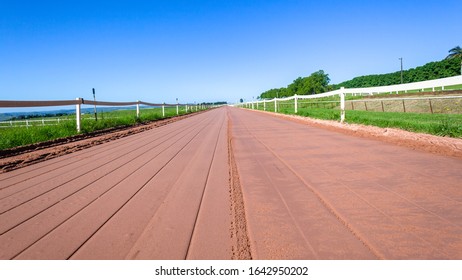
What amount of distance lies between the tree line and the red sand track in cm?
6862

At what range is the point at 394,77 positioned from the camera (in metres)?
89.9

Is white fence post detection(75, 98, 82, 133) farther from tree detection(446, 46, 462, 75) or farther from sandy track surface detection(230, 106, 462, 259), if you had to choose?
tree detection(446, 46, 462, 75)

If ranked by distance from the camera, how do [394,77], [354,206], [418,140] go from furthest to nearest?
[394,77]
[418,140]
[354,206]

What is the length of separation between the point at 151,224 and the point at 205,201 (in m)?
0.68

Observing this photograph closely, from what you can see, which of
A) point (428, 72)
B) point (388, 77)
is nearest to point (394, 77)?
point (388, 77)

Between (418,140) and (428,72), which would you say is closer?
(418,140)

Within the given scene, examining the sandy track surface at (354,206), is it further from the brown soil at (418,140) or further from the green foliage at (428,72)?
the green foliage at (428,72)

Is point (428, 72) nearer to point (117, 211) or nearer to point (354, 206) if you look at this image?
point (354, 206)

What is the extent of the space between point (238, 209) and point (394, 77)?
337 feet

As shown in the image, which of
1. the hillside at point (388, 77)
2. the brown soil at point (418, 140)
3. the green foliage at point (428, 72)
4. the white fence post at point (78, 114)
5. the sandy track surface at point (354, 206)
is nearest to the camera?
the sandy track surface at point (354, 206)

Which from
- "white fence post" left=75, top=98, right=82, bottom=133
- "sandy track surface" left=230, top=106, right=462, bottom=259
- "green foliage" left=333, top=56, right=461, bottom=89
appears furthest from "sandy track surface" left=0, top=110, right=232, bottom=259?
"green foliage" left=333, top=56, right=461, bottom=89

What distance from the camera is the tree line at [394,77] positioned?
6281cm

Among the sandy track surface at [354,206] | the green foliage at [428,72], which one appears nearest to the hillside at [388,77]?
the green foliage at [428,72]

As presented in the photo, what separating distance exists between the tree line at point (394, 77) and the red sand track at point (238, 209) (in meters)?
68.6
